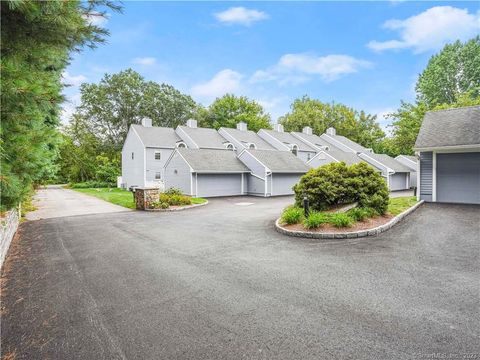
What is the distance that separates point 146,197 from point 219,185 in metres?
8.30

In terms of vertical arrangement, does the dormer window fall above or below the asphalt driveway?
above

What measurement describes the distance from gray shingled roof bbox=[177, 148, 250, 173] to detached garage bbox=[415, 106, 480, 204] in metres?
13.1

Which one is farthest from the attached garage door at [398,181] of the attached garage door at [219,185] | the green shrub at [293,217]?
the green shrub at [293,217]

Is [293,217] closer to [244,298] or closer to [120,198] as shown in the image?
[244,298]

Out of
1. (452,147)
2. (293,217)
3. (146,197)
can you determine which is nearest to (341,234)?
(293,217)

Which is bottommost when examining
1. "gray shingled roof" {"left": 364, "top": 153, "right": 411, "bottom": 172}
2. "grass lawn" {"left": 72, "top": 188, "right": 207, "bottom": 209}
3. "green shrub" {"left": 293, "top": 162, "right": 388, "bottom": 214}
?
"grass lawn" {"left": 72, "top": 188, "right": 207, "bottom": 209}

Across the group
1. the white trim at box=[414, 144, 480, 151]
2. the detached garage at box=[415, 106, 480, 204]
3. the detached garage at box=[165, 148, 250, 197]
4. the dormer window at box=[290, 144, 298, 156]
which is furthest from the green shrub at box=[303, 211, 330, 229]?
the dormer window at box=[290, 144, 298, 156]

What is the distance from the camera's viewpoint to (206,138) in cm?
3045

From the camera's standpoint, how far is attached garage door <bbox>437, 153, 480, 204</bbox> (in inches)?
487

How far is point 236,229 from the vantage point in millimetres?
9086

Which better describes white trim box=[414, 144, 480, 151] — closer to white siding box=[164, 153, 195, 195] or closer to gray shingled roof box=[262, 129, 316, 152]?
white siding box=[164, 153, 195, 195]

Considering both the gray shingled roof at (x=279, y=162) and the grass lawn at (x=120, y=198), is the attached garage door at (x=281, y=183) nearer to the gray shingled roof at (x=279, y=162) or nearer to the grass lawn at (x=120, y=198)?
the gray shingled roof at (x=279, y=162)

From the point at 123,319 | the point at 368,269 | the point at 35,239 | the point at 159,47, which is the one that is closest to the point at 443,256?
the point at 368,269

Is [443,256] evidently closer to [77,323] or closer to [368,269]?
[368,269]
